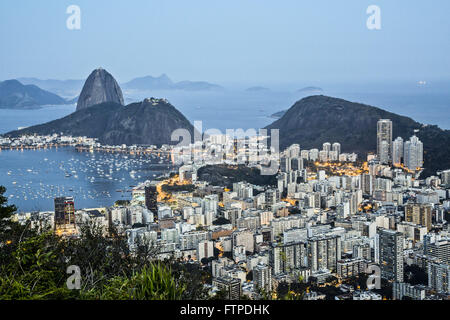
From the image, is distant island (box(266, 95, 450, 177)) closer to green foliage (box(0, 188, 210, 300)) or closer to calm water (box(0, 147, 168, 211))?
calm water (box(0, 147, 168, 211))

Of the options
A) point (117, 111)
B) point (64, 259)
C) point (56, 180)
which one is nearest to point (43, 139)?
point (117, 111)

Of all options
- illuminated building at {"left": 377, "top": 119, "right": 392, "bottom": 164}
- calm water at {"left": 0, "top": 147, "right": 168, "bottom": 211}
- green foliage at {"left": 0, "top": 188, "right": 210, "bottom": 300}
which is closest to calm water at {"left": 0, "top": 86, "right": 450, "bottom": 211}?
calm water at {"left": 0, "top": 147, "right": 168, "bottom": 211}

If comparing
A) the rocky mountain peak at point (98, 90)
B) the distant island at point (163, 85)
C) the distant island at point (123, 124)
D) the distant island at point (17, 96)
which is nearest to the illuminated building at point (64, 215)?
the distant island at point (123, 124)

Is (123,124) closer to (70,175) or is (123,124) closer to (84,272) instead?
(70,175)

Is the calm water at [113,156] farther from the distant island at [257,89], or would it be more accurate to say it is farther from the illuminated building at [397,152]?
the illuminated building at [397,152]

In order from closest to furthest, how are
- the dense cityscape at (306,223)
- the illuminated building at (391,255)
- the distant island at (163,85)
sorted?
the dense cityscape at (306,223) < the illuminated building at (391,255) < the distant island at (163,85)

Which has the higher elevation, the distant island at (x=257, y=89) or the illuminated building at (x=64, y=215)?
the distant island at (x=257, y=89)

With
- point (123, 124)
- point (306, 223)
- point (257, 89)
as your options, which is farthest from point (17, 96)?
point (306, 223)

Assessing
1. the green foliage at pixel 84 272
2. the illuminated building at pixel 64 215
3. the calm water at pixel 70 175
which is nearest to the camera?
the green foliage at pixel 84 272
